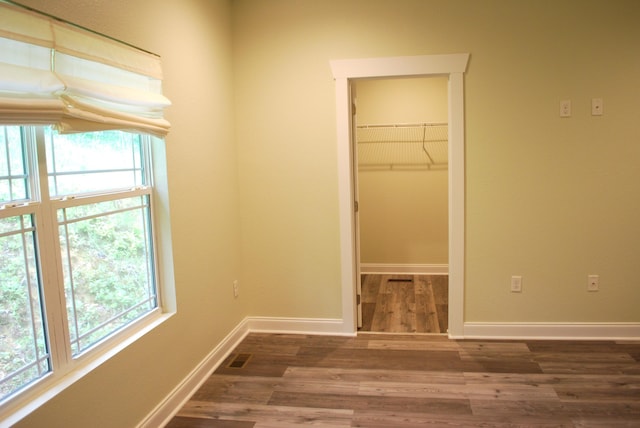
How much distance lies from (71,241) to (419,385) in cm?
207

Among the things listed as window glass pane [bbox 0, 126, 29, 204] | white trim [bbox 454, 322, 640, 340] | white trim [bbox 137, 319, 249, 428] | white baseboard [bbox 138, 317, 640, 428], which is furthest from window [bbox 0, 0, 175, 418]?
white trim [bbox 454, 322, 640, 340]

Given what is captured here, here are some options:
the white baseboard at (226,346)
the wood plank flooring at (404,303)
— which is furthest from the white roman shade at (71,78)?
the wood plank flooring at (404,303)

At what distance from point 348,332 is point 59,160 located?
246cm

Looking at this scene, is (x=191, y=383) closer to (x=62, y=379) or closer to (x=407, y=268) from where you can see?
(x=62, y=379)

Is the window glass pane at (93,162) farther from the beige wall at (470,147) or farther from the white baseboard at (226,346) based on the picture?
the white baseboard at (226,346)

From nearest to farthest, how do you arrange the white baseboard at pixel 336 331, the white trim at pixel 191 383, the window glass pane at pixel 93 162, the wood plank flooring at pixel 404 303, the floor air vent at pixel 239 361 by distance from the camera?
1. the window glass pane at pixel 93 162
2. the white trim at pixel 191 383
3. the white baseboard at pixel 336 331
4. the floor air vent at pixel 239 361
5. the wood plank flooring at pixel 404 303

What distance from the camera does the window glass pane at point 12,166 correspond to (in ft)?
5.56

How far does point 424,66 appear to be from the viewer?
3.40 meters

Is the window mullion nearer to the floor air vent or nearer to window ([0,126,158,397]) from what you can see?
window ([0,126,158,397])

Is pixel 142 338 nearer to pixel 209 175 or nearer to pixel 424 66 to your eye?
pixel 209 175

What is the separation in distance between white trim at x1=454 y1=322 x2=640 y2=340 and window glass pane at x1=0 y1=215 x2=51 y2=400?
2.81m

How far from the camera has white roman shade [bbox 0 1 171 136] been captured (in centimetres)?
158

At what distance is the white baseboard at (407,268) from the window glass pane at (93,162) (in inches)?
139

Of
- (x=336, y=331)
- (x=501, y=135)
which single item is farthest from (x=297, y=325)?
(x=501, y=135)
